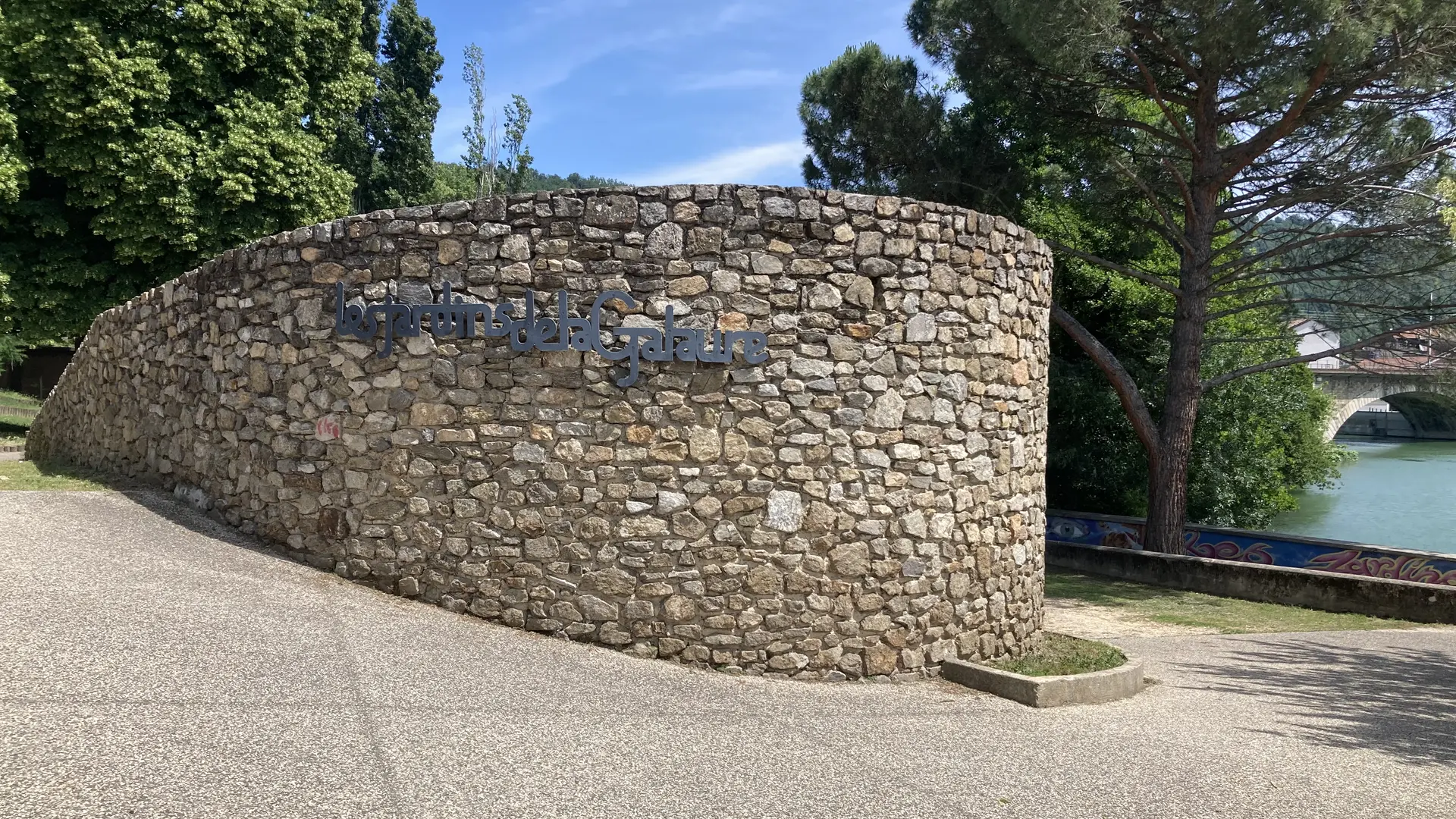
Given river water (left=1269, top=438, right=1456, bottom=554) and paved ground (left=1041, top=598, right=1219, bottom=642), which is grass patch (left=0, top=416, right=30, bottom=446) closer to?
paved ground (left=1041, top=598, right=1219, bottom=642)

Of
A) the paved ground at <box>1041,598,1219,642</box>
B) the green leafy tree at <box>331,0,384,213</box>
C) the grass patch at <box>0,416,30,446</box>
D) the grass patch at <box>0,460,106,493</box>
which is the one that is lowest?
the paved ground at <box>1041,598,1219,642</box>

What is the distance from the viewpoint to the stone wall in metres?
6.59

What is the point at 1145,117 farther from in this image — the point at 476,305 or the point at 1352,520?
the point at 476,305

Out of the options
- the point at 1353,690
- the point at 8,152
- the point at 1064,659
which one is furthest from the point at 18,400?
the point at 1353,690

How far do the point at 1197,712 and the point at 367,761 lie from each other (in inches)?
200

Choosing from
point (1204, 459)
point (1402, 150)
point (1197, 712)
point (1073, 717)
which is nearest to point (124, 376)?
point (1073, 717)

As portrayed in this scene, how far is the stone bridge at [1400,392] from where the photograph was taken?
13.4 metres

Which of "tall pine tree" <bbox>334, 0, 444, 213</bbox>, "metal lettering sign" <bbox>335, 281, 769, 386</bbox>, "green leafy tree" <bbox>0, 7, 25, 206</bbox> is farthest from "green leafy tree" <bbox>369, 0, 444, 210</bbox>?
"metal lettering sign" <bbox>335, 281, 769, 386</bbox>

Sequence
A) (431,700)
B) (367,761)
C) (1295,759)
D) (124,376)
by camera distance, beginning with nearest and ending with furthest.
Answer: (367,761), (431,700), (1295,759), (124,376)

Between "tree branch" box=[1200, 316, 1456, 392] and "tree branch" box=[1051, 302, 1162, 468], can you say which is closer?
"tree branch" box=[1200, 316, 1456, 392]

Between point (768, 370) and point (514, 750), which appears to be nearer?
point (514, 750)

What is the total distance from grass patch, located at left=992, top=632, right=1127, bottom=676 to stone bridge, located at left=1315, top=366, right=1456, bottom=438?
786cm

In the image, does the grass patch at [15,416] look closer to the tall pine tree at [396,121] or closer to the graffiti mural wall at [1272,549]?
the tall pine tree at [396,121]

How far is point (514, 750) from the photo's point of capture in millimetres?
4676
